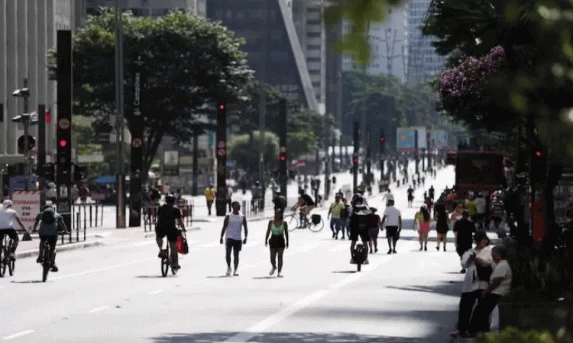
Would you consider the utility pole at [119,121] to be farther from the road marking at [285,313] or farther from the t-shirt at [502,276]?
the t-shirt at [502,276]

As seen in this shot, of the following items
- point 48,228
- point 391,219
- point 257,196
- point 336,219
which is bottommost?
point 257,196

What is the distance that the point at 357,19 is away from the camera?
3.97 meters

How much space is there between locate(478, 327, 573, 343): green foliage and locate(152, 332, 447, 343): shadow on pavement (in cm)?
1443

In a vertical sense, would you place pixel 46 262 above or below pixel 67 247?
above

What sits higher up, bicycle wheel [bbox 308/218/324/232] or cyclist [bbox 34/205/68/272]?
cyclist [bbox 34/205/68/272]

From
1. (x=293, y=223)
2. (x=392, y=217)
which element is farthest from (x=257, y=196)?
(x=392, y=217)

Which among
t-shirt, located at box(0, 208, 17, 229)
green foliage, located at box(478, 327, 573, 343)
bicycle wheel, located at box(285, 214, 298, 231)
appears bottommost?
bicycle wheel, located at box(285, 214, 298, 231)

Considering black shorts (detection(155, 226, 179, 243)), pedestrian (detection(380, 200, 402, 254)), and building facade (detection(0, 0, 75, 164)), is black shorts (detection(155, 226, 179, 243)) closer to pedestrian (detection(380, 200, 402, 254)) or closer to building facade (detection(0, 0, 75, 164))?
pedestrian (detection(380, 200, 402, 254))

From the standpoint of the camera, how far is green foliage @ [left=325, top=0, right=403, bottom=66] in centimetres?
394

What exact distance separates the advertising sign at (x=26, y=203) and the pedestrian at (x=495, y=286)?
32.8m

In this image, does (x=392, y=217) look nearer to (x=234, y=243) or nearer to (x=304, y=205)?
(x=234, y=243)

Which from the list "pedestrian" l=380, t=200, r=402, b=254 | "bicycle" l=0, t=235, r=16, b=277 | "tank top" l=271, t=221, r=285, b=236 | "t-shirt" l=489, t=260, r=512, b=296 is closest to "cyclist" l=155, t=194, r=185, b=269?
"tank top" l=271, t=221, r=285, b=236

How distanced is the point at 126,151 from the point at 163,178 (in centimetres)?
386

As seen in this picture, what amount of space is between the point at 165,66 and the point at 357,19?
106 m
